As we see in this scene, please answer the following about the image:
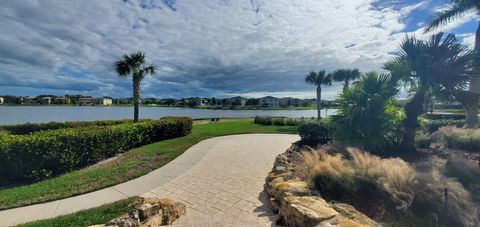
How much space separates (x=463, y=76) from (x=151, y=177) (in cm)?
958

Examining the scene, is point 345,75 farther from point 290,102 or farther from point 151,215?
point 290,102

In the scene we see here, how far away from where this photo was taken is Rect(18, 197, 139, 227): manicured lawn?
3592 millimetres

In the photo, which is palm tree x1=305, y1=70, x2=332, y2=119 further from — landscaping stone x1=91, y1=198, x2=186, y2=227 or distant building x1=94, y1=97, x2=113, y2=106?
distant building x1=94, y1=97, x2=113, y2=106

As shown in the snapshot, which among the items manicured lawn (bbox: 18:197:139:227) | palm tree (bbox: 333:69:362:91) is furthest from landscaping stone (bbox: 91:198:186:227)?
palm tree (bbox: 333:69:362:91)

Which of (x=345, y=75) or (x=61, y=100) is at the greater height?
(x=345, y=75)

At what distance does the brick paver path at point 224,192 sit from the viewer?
3.72 meters

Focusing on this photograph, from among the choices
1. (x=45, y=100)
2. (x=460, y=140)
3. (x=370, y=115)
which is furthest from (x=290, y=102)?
(x=370, y=115)

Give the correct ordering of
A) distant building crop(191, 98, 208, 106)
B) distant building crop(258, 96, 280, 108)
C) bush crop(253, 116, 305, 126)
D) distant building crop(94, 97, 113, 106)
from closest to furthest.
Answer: bush crop(253, 116, 305, 126)
distant building crop(94, 97, 113, 106)
distant building crop(191, 98, 208, 106)
distant building crop(258, 96, 280, 108)

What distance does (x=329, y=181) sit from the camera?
13.2 ft

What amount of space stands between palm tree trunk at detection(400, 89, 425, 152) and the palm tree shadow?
19.0 ft

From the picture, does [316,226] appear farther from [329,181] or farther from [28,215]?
[28,215]

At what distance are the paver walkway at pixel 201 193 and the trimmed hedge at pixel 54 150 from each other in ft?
8.42

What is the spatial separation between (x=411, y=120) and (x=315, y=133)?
439 centimetres

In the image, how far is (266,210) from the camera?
4.05m
